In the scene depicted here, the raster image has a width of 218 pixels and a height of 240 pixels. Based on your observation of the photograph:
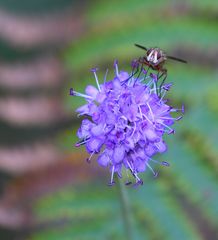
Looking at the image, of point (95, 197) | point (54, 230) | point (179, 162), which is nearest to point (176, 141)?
point (179, 162)

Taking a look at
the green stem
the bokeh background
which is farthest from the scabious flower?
the bokeh background

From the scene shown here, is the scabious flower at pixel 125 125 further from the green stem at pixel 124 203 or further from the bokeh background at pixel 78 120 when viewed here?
the bokeh background at pixel 78 120

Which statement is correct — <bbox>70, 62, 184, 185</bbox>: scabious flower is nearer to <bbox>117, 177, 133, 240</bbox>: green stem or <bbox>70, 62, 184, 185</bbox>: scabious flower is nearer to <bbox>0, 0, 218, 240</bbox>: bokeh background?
<bbox>117, 177, 133, 240</bbox>: green stem

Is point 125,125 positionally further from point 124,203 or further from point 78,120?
point 78,120

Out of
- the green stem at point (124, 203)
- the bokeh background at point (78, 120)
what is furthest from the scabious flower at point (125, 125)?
the bokeh background at point (78, 120)

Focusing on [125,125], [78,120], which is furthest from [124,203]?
[78,120]

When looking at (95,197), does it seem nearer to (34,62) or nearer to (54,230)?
(54,230)
